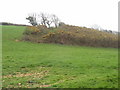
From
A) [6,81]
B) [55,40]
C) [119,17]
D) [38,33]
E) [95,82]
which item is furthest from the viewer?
[38,33]

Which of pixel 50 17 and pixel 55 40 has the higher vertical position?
pixel 50 17

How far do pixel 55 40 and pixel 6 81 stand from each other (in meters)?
29.7

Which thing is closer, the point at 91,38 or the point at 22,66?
the point at 22,66

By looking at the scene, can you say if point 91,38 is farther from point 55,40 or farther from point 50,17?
point 50,17

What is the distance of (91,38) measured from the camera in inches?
1604

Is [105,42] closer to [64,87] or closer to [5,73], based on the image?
[5,73]

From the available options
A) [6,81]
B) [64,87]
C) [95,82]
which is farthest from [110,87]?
[6,81]

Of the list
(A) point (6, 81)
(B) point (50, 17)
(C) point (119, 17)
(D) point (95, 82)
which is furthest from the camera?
(B) point (50, 17)

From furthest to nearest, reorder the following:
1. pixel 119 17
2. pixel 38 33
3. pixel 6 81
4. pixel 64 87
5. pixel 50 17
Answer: pixel 50 17 < pixel 38 33 < pixel 6 81 < pixel 64 87 < pixel 119 17

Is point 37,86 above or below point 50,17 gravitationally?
below

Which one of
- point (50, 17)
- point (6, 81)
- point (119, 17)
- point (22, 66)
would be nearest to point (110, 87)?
point (119, 17)

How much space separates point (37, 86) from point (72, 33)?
33.0m

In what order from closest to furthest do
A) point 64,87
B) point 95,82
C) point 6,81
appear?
point 64,87, point 95,82, point 6,81

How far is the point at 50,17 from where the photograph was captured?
7381 centimetres
